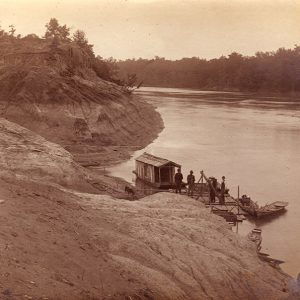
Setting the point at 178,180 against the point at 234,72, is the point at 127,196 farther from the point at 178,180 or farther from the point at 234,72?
the point at 234,72

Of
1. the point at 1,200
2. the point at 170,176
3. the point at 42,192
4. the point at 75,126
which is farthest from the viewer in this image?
the point at 75,126

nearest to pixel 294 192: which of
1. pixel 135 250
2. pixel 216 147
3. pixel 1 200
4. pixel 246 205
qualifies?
pixel 246 205

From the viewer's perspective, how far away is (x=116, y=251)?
13.7 meters

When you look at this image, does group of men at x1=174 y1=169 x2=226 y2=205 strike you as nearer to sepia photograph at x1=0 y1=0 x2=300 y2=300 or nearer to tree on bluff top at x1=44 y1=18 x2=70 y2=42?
sepia photograph at x1=0 y1=0 x2=300 y2=300

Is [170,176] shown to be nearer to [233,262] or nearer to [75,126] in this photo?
[233,262]

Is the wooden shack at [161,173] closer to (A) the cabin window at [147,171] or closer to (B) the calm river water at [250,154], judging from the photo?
(A) the cabin window at [147,171]

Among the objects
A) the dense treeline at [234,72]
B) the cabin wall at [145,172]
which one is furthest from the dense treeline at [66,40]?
the dense treeline at [234,72]

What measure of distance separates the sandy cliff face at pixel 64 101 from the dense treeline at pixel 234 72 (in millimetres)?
72960

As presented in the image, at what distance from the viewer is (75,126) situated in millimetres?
45875

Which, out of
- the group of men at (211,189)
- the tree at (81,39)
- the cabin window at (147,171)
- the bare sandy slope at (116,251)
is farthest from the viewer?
the tree at (81,39)

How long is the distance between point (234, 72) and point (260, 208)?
122655 millimetres

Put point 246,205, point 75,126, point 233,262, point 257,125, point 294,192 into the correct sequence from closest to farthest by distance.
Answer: point 233,262, point 246,205, point 294,192, point 75,126, point 257,125

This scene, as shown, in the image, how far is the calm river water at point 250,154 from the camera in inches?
978

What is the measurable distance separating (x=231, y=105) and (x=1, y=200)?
83.8m
